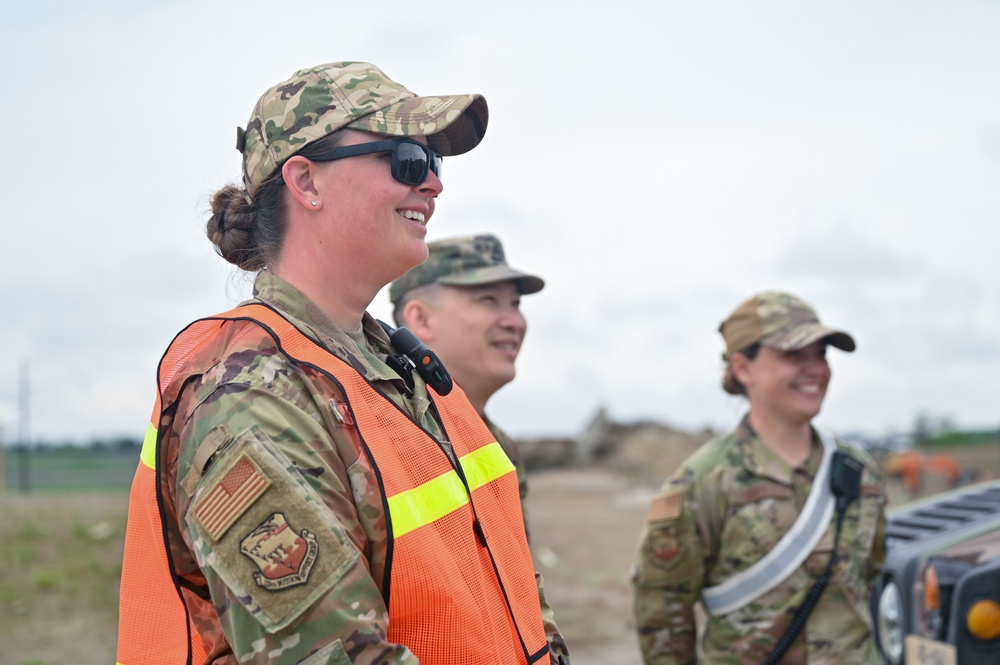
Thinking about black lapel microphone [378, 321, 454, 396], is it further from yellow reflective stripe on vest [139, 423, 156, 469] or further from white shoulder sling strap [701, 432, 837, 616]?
white shoulder sling strap [701, 432, 837, 616]

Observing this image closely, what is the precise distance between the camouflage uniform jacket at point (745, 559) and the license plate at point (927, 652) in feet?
0.87

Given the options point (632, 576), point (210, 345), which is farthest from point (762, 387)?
point (210, 345)

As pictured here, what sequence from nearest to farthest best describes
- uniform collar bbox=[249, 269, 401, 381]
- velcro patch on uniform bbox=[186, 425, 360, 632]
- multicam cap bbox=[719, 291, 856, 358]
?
velcro patch on uniform bbox=[186, 425, 360, 632] < uniform collar bbox=[249, 269, 401, 381] < multicam cap bbox=[719, 291, 856, 358]

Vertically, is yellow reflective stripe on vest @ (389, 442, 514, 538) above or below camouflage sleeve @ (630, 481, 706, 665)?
above

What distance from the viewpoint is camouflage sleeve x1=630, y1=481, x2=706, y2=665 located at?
458cm

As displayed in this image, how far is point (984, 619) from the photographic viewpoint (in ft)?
14.0

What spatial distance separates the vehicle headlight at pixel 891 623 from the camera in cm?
490

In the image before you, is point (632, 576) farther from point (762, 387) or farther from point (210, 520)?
point (210, 520)

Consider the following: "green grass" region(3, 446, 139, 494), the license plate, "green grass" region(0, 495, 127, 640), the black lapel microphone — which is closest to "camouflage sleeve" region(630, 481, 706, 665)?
the license plate

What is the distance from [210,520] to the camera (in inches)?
73.9

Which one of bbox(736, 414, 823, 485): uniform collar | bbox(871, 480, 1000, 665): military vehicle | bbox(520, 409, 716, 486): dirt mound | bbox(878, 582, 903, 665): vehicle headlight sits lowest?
bbox(520, 409, 716, 486): dirt mound

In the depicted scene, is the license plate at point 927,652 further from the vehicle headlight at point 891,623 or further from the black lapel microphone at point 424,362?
the black lapel microphone at point 424,362

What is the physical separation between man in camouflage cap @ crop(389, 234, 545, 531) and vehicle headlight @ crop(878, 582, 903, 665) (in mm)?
2169

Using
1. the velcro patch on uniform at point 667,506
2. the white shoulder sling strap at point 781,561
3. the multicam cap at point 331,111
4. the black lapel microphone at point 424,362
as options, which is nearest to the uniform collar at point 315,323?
the black lapel microphone at point 424,362
